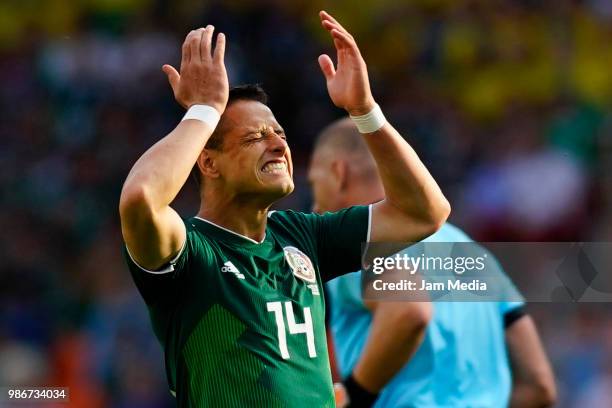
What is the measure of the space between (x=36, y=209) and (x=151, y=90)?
1.62 m

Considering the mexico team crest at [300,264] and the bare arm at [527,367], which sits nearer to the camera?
the mexico team crest at [300,264]

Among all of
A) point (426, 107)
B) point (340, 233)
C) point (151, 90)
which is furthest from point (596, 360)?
point (151, 90)

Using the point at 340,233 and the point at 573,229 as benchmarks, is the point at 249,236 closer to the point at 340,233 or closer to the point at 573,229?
the point at 340,233

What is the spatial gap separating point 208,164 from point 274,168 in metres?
0.27

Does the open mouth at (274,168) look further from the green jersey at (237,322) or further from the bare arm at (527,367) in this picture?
the bare arm at (527,367)

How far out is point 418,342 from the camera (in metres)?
4.99

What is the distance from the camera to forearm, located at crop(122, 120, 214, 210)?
340 centimetres

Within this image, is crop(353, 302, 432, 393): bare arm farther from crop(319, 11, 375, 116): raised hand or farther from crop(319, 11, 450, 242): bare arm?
crop(319, 11, 375, 116): raised hand

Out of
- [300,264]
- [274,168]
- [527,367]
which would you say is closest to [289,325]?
[300,264]

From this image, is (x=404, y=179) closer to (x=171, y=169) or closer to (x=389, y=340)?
(x=171, y=169)

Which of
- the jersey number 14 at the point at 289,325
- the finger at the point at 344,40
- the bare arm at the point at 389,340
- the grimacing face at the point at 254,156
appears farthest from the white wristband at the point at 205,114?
the bare arm at the point at 389,340

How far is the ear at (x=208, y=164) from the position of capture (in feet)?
13.3

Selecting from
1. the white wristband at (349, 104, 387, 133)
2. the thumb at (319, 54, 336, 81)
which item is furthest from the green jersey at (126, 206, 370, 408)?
the thumb at (319, 54, 336, 81)

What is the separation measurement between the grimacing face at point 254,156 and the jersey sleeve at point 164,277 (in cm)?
28
